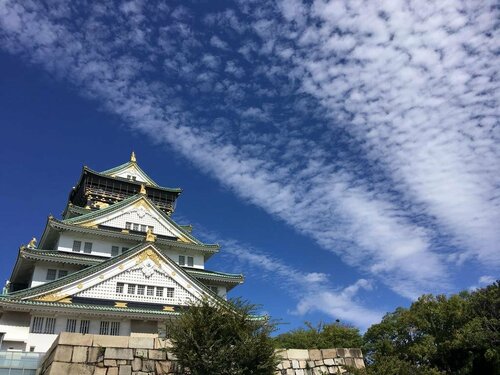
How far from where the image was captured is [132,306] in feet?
86.3

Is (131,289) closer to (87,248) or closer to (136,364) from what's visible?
(87,248)

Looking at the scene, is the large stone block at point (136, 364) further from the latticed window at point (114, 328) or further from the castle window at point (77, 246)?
the castle window at point (77, 246)

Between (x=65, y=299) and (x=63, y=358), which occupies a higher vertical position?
(x=65, y=299)

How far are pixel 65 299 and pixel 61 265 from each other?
485 centimetres

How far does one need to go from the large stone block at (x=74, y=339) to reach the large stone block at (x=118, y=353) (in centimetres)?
62

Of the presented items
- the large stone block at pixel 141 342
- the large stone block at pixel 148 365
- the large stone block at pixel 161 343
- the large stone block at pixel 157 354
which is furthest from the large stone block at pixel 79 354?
the large stone block at pixel 161 343

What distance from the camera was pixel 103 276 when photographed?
26953 mm

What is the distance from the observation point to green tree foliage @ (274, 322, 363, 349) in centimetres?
3216

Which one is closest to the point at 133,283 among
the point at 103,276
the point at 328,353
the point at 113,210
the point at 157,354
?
the point at 103,276

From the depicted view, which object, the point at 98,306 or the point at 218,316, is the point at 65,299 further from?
the point at 218,316

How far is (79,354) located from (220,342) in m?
4.33

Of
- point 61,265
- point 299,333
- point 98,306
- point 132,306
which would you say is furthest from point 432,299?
point 61,265

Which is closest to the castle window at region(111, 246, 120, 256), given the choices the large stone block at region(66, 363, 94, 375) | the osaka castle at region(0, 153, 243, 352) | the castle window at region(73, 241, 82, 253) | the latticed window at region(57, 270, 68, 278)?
the osaka castle at region(0, 153, 243, 352)

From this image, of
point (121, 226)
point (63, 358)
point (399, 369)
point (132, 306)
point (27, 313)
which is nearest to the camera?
point (63, 358)
